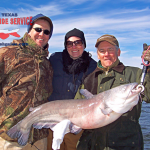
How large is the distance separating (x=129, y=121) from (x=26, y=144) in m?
2.58

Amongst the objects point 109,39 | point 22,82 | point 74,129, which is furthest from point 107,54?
point 22,82

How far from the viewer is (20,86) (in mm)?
4219

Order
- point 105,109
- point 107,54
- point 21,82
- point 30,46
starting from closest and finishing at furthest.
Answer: point 105,109
point 107,54
point 21,82
point 30,46

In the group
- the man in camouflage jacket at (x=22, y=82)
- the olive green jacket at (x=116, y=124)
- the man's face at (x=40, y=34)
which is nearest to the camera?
the olive green jacket at (x=116, y=124)

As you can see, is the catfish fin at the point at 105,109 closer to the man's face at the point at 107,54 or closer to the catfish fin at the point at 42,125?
the man's face at the point at 107,54

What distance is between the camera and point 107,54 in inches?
162

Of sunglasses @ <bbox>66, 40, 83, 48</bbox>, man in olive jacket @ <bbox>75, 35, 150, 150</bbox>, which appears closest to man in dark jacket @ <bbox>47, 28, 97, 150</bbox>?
sunglasses @ <bbox>66, 40, 83, 48</bbox>

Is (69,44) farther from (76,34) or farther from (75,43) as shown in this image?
(76,34)

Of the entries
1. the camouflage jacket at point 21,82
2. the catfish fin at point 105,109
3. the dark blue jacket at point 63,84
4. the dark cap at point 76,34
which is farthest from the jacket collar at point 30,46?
the catfish fin at point 105,109

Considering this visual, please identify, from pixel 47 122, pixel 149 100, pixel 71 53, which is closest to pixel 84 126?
pixel 47 122

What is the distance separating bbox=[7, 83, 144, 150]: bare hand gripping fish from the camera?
3279 mm

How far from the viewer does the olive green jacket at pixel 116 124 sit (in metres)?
3.53

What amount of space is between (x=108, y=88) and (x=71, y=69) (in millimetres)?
1574

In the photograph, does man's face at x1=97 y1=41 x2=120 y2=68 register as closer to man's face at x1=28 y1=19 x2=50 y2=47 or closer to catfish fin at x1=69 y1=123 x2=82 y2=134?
catfish fin at x1=69 y1=123 x2=82 y2=134
